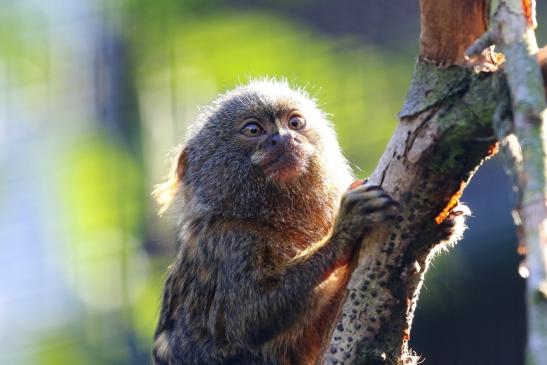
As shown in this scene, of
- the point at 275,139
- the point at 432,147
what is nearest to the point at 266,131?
the point at 275,139

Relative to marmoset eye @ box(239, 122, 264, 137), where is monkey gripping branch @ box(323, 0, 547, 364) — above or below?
below

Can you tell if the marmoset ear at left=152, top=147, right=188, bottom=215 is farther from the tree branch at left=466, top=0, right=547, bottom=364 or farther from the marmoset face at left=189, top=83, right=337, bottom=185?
the tree branch at left=466, top=0, right=547, bottom=364

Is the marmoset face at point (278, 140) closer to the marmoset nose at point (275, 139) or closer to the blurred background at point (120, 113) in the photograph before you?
the marmoset nose at point (275, 139)

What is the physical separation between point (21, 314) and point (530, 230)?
1283cm

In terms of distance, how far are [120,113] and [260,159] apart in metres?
7.35

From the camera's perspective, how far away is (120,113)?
12.7 meters

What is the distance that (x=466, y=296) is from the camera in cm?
764

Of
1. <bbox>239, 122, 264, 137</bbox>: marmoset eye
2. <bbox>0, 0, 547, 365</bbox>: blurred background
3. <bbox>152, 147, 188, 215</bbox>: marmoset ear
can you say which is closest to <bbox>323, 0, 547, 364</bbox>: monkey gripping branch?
<bbox>239, 122, 264, 137</bbox>: marmoset eye

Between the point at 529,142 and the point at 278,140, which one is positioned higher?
the point at 278,140

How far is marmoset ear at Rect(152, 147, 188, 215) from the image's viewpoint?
6.27 m

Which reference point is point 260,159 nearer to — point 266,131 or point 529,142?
point 266,131

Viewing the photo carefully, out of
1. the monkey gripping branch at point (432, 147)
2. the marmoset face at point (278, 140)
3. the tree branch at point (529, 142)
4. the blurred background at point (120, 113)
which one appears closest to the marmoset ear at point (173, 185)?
the marmoset face at point (278, 140)

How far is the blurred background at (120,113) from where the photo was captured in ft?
37.5

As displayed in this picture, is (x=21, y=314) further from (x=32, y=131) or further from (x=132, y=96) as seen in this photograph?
(x=132, y=96)
